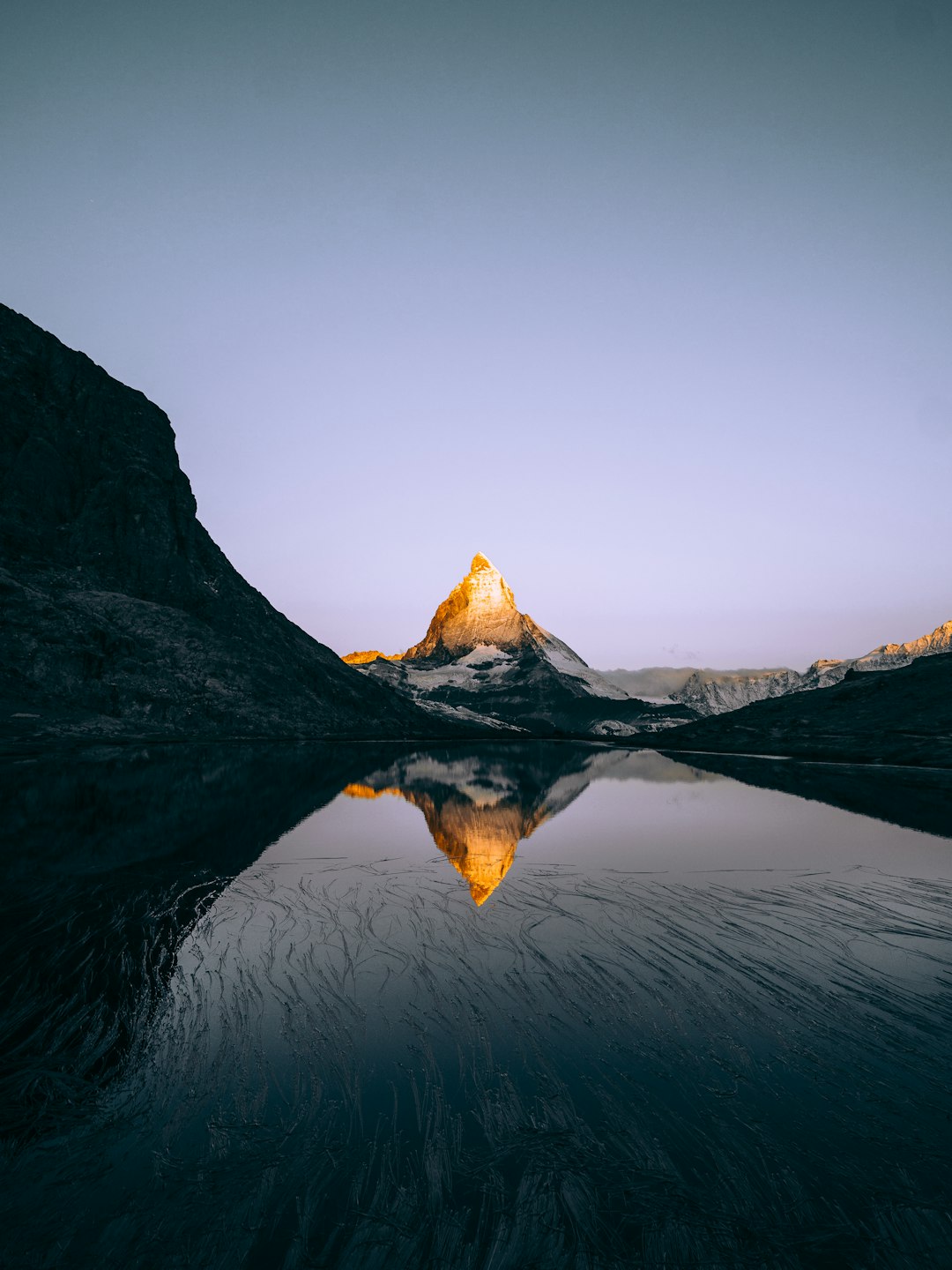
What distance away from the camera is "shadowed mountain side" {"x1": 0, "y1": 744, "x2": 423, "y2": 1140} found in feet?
28.6

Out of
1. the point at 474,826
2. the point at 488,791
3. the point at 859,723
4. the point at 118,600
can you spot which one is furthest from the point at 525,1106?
the point at 118,600

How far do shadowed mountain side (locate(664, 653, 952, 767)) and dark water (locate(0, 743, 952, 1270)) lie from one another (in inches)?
2615

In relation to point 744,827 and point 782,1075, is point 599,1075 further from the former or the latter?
point 744,827

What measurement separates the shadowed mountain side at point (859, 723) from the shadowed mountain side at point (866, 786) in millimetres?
8024

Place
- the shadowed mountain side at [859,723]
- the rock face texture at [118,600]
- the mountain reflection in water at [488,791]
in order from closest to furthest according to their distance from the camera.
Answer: the mountain reflection in water at [488,791]
the shadowed mountain side at [859,723]
the rock face texture at [118,600]

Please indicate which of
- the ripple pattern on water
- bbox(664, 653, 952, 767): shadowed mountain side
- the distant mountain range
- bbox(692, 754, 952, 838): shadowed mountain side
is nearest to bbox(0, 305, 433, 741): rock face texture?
the distant mountain range

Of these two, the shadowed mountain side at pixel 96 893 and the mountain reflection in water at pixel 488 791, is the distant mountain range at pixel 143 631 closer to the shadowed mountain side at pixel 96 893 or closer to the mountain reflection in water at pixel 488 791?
the mountain reflection in water at pixel 488 791

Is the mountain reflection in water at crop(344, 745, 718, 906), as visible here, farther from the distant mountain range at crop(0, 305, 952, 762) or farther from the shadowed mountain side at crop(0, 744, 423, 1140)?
the distant mountain range at crop(0, 305, 952, 762)

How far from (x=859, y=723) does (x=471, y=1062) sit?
103280 mm

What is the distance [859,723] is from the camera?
93.6 meters

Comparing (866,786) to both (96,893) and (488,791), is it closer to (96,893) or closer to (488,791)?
(488,791)

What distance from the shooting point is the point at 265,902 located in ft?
54.3

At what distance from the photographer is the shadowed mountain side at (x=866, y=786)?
113 feet

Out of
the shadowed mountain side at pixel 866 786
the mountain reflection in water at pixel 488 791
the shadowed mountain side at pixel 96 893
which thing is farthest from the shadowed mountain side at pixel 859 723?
the shadowed mountain side at pixel 96 893
